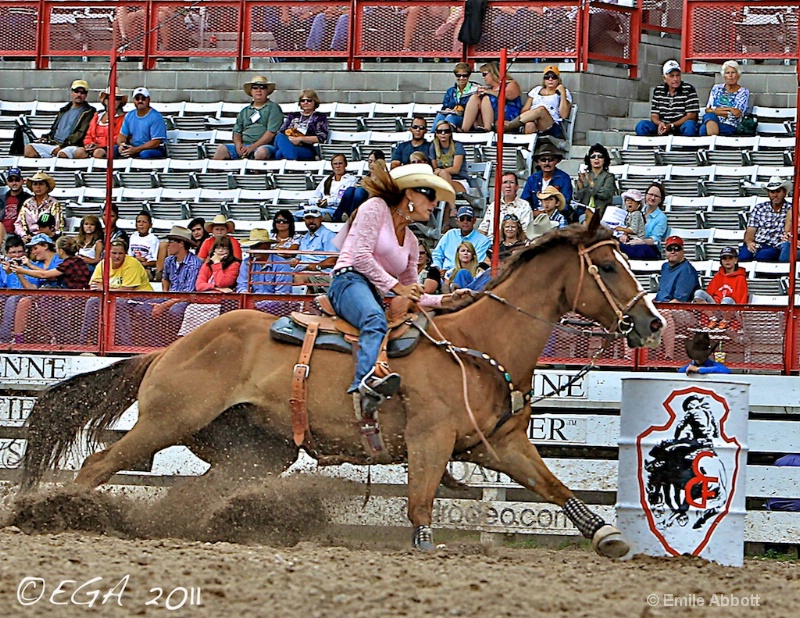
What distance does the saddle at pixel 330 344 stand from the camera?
355 inches

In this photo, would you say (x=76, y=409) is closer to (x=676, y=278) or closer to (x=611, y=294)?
(x=611, y=294)

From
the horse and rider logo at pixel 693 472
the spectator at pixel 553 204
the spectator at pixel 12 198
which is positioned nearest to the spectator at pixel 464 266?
the spectator at pixel 553 204

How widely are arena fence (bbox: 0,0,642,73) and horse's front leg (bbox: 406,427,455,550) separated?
26.7ft

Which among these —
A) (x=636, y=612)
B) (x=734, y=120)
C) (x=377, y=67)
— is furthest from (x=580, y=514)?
(x=377, y=67)

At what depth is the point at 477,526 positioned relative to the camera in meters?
11.0

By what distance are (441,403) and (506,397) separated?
15.4 inches

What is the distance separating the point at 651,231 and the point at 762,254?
3.37ft

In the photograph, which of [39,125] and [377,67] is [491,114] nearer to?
[377,67]

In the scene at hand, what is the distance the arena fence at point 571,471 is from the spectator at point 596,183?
3.42 meters

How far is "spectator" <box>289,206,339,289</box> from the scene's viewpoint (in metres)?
12.0

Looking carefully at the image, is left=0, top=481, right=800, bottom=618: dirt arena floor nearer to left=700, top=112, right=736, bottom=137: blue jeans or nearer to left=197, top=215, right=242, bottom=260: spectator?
left=197, top=215, right=242, bottom=260: spectator

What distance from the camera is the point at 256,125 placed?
17266 millimetres

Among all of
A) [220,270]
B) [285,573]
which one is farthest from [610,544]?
[220,270]

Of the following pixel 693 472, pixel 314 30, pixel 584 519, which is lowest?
pixel 584 519
